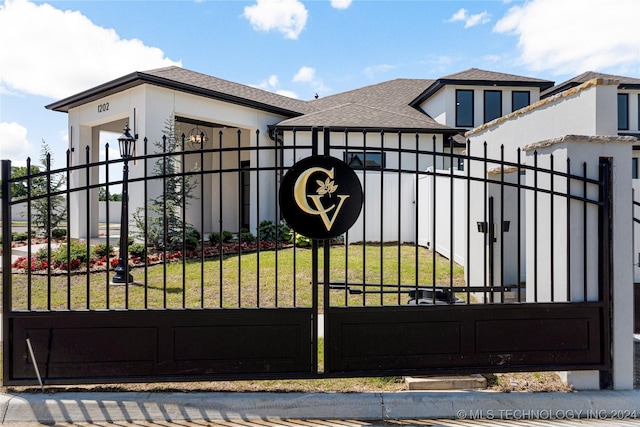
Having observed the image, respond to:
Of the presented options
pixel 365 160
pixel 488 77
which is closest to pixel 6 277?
pixel 365 160

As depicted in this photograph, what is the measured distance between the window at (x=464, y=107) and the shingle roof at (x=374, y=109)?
1.33 meters

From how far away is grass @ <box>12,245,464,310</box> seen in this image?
705 centimetres

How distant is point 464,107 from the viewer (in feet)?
62.1

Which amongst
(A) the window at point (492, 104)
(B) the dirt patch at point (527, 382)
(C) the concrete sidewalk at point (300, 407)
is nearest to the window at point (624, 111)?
(A) the window at point (492, 104)

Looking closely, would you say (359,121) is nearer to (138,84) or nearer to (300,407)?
(138,84)

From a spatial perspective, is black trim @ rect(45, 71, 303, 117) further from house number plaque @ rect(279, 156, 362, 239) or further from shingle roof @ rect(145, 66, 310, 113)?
house number plaque @ rect(279, 156, 362, 239)

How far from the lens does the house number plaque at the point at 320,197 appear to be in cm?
408

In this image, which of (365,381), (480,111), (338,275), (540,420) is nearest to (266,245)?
(338,275)

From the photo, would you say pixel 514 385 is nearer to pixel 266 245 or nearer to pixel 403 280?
pixel 403 280

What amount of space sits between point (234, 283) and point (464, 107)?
573 inches

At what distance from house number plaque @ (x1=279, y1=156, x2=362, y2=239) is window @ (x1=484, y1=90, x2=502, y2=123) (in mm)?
16844

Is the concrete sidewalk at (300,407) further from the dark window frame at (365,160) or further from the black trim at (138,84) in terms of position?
the black trim at (138,84)

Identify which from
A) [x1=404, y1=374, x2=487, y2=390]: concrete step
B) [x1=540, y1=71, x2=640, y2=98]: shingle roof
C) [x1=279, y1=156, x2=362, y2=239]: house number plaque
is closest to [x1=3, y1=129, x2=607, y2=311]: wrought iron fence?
[x1=279, y1=156, x2=362, y2=239]: house number plaque

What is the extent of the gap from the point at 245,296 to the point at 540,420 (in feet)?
16.3
